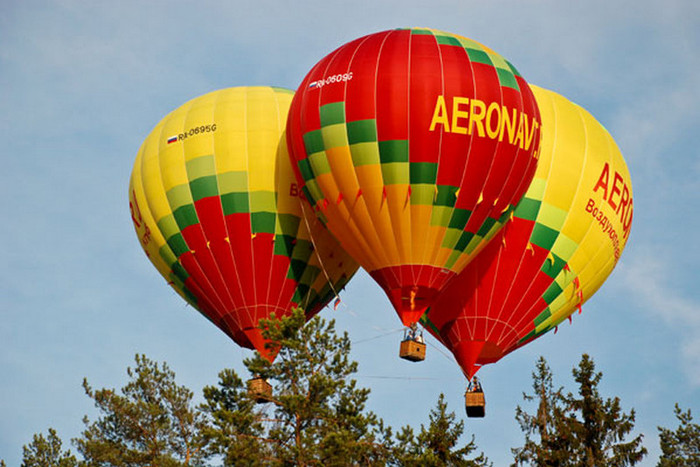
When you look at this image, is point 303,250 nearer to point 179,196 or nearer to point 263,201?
point 263,201

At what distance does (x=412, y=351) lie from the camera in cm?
3069

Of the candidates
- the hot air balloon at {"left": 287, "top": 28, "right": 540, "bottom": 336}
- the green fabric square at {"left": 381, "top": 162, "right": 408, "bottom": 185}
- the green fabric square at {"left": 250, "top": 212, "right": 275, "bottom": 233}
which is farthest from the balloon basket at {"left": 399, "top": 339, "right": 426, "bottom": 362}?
the green fabric square at {"left": 250, "top": 212, "right": 275, "bottom": 233}

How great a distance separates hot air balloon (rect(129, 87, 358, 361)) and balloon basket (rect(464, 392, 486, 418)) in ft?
14.0

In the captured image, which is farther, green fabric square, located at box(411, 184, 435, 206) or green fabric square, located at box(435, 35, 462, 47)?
green fabric square, located at box(435, 35, 462, 47)

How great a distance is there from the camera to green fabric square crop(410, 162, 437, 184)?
3039cm

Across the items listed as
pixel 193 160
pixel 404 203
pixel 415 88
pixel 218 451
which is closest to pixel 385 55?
pixel 415 88

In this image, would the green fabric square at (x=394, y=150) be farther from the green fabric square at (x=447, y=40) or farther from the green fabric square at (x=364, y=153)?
the green fabric square at (x=447, y=40)

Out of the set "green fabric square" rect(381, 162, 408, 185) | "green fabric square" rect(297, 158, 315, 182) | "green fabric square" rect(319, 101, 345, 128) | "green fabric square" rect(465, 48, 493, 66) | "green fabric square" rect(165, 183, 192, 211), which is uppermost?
"green fabric square" rect(465, 48, 493, 66)

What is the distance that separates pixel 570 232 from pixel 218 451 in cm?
1034

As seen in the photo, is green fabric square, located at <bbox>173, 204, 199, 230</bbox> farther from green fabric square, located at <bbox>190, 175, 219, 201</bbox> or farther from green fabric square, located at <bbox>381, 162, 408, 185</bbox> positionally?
green fabric square, located at <bbox>381, 162, 408, 185</bbox>

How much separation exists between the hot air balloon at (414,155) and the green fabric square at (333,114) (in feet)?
0.09

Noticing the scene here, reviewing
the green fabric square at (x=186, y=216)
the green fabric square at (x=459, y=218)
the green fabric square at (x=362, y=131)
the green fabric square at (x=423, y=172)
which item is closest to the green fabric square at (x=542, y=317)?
the green fabric square at (x=459, y=218)

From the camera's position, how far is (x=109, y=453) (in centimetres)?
3256

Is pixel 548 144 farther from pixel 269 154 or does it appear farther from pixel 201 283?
pixel 201 283
